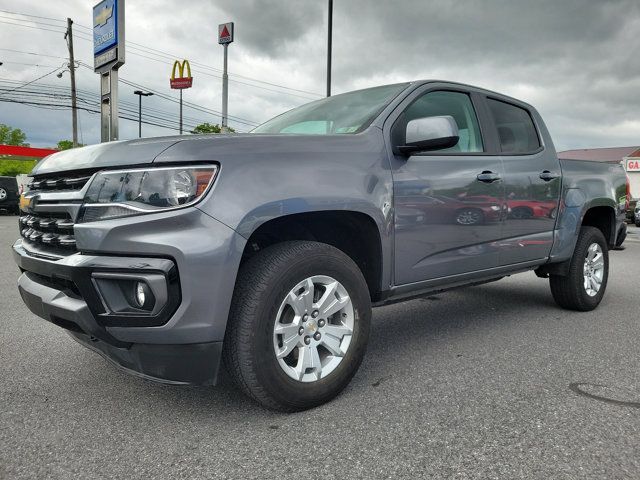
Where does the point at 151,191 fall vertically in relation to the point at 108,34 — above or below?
below

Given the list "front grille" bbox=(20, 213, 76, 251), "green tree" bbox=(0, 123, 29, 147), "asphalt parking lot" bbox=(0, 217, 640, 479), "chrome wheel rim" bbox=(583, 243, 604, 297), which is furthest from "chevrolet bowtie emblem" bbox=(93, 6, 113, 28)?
"green tree" bbox=(0, 123, 29, 147)

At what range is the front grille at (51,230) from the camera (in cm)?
233

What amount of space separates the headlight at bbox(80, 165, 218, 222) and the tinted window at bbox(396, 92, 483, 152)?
1572 millimetres

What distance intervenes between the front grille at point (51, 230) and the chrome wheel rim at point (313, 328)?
1.01 m

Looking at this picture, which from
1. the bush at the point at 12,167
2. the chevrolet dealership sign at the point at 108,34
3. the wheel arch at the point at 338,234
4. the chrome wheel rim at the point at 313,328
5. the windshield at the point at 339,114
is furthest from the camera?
the bush at the point at 12,167

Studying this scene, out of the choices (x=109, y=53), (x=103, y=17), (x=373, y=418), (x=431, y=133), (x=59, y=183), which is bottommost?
(x=373, y=418)

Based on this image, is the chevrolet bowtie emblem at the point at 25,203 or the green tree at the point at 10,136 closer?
the chevrolet bowtie emblem at the point at 25,203

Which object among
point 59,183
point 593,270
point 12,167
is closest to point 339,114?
point 59,183

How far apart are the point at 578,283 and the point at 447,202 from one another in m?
2.22

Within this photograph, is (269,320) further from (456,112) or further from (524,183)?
(524,183)

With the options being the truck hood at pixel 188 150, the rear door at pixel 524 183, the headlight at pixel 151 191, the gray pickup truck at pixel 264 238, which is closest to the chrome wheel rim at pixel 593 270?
the rear door at pixel 524 183

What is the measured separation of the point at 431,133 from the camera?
2.85 meters

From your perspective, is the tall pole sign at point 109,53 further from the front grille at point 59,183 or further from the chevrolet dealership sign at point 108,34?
the front grille at point 59,183

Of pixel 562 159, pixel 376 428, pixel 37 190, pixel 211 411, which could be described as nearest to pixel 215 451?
pixel 211 411
